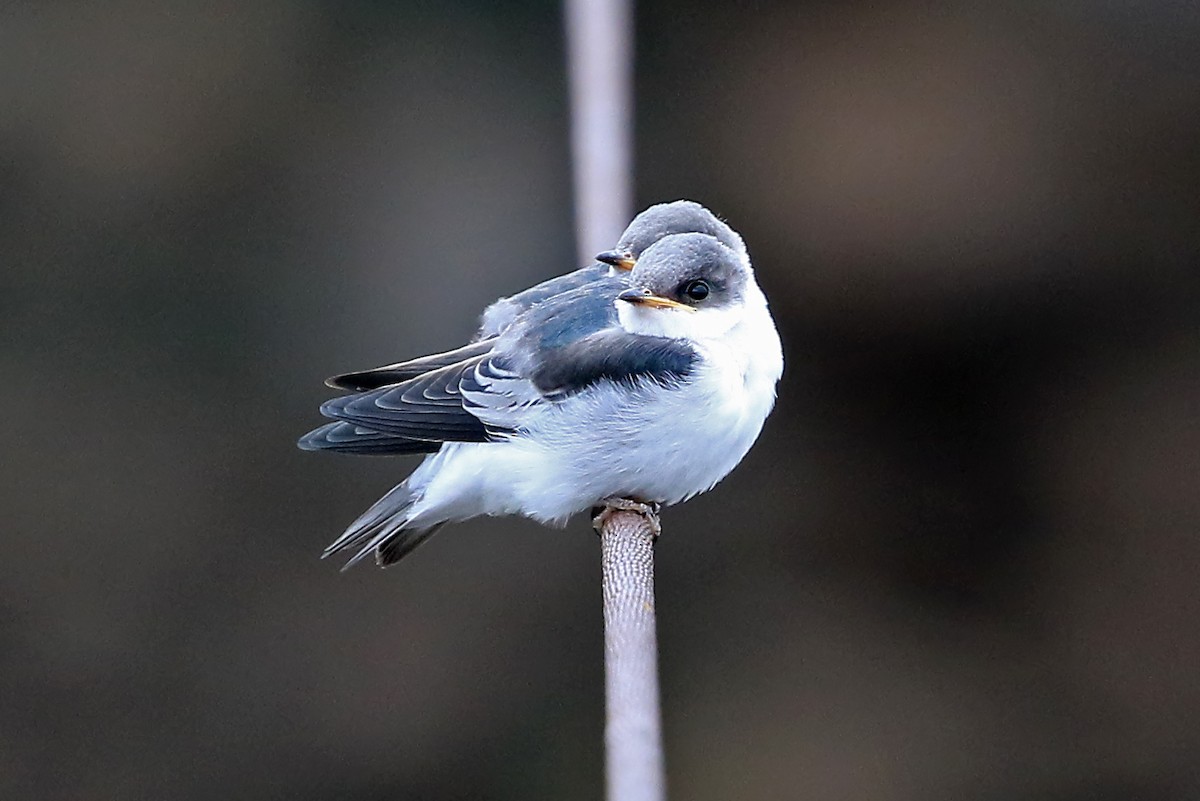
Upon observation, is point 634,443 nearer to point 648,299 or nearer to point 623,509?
point 623,509

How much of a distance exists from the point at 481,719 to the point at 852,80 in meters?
2.07

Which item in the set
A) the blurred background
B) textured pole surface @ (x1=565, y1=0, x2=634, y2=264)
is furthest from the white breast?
the blurred background

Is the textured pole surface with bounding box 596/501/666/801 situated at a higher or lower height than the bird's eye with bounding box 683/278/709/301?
lower

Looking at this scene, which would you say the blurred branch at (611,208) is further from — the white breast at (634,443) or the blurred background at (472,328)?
the blurred background at (472,328)

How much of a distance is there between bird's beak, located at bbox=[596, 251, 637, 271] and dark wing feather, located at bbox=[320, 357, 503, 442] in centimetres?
29

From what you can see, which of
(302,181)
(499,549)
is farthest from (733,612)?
(302,181)

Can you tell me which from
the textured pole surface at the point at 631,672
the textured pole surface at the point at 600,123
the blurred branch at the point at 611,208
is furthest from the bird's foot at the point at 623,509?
the textured pole surface at the point at 600,123

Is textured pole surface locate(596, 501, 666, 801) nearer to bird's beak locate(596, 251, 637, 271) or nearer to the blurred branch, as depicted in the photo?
the blurred branch

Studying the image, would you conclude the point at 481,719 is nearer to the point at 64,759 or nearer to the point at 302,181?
the point at 64,759

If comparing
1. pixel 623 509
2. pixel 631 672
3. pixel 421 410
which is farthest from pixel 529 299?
pixel 631 672

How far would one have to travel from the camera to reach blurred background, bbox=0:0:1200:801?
169 inches

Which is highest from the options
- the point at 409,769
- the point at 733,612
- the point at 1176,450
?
the point at 1176,450

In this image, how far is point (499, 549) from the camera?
4328 millimetres

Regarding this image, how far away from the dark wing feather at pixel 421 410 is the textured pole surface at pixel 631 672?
359 mm
